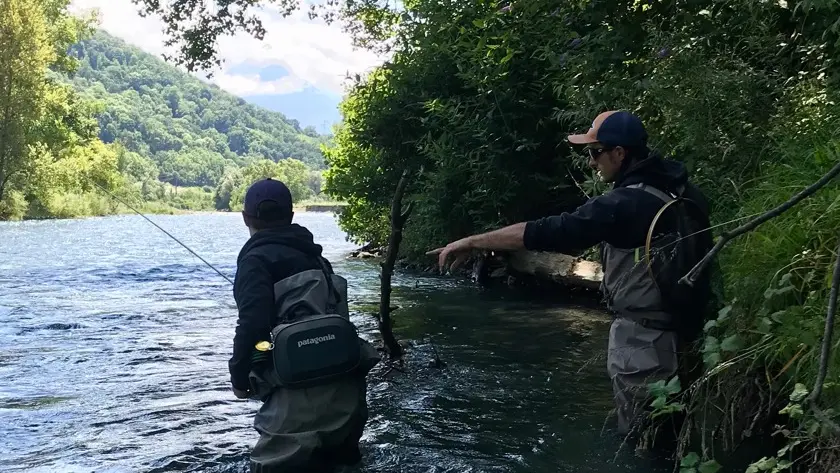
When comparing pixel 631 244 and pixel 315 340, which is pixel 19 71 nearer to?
pixel 315 340

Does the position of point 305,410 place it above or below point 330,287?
below

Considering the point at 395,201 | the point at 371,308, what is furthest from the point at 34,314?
the point at 395,201

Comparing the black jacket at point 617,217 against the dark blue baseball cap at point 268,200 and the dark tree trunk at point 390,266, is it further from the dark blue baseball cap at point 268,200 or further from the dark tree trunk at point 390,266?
the dark tree trunk at point 390,266

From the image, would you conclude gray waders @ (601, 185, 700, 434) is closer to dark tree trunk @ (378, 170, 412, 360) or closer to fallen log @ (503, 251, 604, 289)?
dark tree trunk @ (378, 170, 412, 360)

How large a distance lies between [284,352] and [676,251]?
7.06 feet

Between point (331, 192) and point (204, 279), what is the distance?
4566 mm

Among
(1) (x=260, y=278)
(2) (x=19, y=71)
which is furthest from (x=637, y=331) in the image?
(2) (x=19, y=71)

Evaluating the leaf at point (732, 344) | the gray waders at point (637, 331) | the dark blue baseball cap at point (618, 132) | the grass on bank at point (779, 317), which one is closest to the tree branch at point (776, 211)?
the leaf at point (732, 344)

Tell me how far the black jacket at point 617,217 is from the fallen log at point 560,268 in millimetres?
7203

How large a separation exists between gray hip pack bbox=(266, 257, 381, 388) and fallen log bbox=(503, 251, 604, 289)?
752 centimetres

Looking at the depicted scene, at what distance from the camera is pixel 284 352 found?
404 cm

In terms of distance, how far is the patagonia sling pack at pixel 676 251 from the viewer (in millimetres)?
4004

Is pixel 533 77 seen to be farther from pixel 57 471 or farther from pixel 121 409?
pixel 57 471

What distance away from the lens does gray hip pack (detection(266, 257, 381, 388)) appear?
13.3ft
